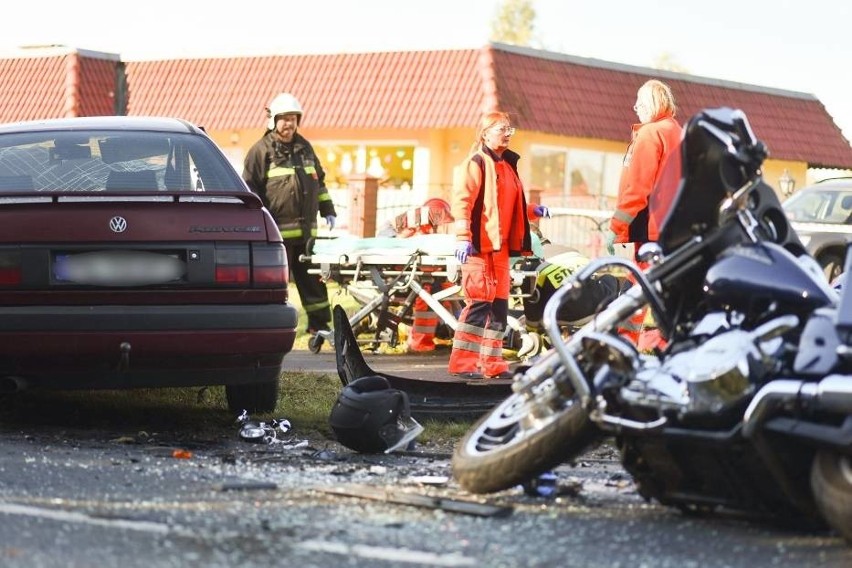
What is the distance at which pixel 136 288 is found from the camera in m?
7.44

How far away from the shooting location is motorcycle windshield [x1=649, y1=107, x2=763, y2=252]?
5.52 m

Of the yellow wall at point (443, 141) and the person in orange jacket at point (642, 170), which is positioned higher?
the yellow wall at point (443, 141)

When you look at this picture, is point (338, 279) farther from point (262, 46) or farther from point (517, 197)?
point (262, 46)

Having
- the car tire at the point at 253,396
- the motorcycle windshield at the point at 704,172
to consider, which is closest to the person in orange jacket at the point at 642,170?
the car tire at the point at 253,396

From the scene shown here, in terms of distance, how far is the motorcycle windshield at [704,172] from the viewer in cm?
552

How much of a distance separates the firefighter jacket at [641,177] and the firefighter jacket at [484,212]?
0.85m

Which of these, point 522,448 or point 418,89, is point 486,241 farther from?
point 418,89

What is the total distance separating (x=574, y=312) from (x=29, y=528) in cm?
749

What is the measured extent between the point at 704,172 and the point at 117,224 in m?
3.01

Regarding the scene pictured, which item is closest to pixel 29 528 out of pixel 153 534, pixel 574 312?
pixel 153 534

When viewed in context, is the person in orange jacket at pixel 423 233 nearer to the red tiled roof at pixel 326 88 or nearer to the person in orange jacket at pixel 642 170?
the person in orange jacket at pixel 642 170

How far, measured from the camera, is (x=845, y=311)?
16.5 ft

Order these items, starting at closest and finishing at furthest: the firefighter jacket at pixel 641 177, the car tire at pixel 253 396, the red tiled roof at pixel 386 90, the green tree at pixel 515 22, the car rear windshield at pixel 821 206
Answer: the car tire at pixel 253 396, the firefighter jacket at pixel 641 177, the car rear windshield at pixel 821 206, the red tiled roof at pixel 386 90, the green tree at pixel 515 22

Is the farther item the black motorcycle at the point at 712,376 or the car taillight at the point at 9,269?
the car taillight at the point at 9,269
